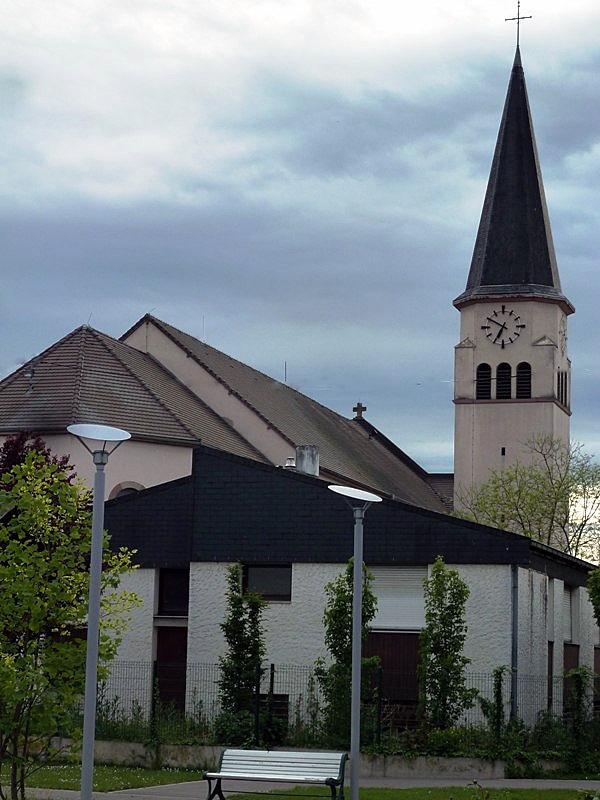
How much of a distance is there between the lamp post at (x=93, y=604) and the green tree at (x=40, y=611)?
1.02 meters

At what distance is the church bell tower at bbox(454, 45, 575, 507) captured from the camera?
6662 cm

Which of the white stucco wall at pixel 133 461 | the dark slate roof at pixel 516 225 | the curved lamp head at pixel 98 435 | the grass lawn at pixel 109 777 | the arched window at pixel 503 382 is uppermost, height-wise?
the dark slate roof at pixel 516 225

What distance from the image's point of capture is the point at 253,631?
2531 centimetres

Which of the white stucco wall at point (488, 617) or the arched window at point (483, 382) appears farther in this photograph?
the arched window at point (483, 382)

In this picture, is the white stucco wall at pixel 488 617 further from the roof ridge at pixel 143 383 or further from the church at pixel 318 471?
the roof ridge at pixel 143 383

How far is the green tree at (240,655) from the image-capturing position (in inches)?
973

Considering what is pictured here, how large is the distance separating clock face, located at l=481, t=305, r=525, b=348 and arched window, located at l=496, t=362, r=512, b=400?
1.13m

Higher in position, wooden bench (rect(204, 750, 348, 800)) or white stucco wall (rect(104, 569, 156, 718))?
white stucco wall (rect(104, 569, 156, 718))

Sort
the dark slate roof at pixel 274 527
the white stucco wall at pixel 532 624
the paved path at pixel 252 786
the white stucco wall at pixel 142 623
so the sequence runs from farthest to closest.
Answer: the white stucco wall at pixel 142 623 → the dark slate roof at pixel 274 527 → the white stucco wall at pixel 532 624 → the paved path at pixel 252 786

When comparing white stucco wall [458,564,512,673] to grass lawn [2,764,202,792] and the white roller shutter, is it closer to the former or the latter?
the white roller shutter

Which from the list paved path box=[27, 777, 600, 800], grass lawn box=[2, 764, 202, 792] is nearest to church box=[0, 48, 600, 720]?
grass lawn box=[2, 764, 202, 792]

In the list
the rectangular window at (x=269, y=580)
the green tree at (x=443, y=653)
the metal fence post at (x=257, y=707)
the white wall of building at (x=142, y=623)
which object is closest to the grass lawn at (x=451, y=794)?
the green tree at (x=443, y=653)

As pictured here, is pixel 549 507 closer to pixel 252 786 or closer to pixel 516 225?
pixel 516 225

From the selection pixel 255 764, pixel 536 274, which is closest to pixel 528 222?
pixel 536 274
